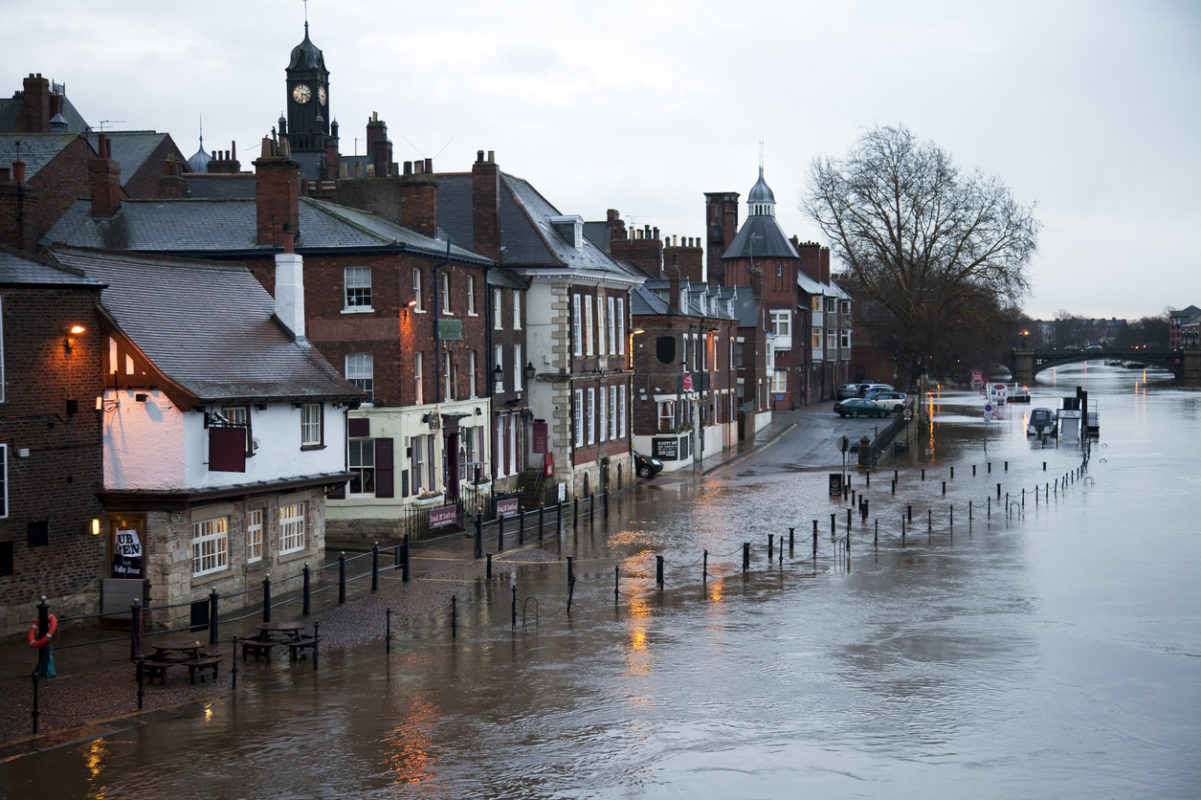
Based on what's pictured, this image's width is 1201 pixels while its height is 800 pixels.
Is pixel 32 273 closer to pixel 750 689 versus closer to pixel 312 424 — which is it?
pixel 312 424

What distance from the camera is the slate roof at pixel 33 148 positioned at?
38.2 meters

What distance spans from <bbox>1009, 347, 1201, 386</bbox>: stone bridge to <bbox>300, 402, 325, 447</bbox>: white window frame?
14998 cm

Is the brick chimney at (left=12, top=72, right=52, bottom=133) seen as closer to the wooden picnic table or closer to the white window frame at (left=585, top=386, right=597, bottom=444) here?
the white window frame at (left=585, top=386, right=597, bottom=444)

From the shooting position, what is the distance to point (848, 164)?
9306 cm

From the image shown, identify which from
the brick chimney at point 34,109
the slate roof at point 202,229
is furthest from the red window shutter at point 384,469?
the brick chimney at point 34,109

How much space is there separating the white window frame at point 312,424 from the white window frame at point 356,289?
7395mm

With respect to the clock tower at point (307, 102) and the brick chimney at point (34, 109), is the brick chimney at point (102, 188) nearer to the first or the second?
the brick chimney at point (34, 109)

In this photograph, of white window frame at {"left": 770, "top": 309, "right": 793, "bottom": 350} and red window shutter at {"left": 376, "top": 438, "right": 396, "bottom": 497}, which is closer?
red window shutter at {"left": 376, "top": 438, "right": 396, "bottom": 497}

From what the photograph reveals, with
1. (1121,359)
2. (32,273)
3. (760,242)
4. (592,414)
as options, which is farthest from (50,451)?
(1121,359)

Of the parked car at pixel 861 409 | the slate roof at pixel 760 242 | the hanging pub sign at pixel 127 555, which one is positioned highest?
the slate roof at pixel 760 242

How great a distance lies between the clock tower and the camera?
102 metres

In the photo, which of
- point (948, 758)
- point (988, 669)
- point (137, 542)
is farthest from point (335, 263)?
point (948, 758)

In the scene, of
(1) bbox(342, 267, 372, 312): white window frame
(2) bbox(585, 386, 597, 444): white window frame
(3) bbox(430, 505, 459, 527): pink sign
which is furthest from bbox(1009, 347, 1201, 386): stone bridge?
(1) bbox(342, 267, 372, 312): white window frame

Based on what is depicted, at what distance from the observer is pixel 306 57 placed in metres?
104
